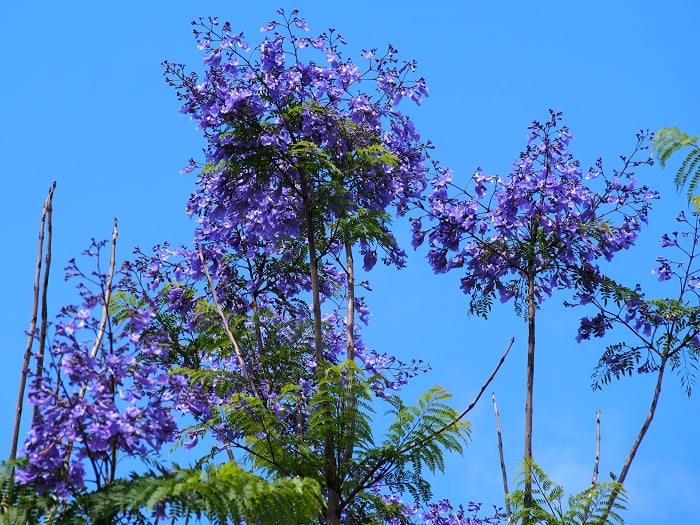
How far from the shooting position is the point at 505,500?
798 cm

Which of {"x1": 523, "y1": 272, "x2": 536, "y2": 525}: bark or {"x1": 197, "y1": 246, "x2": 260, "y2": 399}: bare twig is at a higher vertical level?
{"x1": 523, "y1": 272, "x2": 536, "y2": 525}: bark

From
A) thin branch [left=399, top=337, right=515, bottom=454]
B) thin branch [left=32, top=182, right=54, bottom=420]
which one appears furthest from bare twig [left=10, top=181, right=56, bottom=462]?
thin branch [left=399, top=337, right=515, bottom=454]

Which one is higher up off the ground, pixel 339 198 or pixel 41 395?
pixel 339 198

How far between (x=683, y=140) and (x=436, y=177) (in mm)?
2881

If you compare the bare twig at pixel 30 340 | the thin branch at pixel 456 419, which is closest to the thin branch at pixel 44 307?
the bare twig at pixel 30 340

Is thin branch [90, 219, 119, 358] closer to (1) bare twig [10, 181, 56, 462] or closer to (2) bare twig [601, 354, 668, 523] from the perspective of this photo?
(1) bare twig [10, 181, 56, 462]

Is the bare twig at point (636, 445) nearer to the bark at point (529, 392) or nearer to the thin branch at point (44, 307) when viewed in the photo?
the bark at point (529, 392)

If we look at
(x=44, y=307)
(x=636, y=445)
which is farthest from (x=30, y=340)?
(x=636, y=445)

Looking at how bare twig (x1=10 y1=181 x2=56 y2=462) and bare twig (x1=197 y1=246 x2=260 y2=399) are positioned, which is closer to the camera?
bare twig (x1=10 y1=181 x2=56 y2=462)

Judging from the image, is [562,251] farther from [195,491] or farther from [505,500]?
[195,491]

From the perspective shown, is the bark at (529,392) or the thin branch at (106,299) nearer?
the thin branch at (106,299)

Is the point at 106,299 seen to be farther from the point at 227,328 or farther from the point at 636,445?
the point at 636,445

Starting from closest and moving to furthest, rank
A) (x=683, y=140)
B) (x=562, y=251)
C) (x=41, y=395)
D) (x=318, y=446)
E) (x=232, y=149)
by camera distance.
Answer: (x=41, y=395), (x=683, y=140), (x=318, y=446), (x=232, y=149), (x=562, y=251)

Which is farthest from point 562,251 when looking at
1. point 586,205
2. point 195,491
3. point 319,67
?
point 195,491
